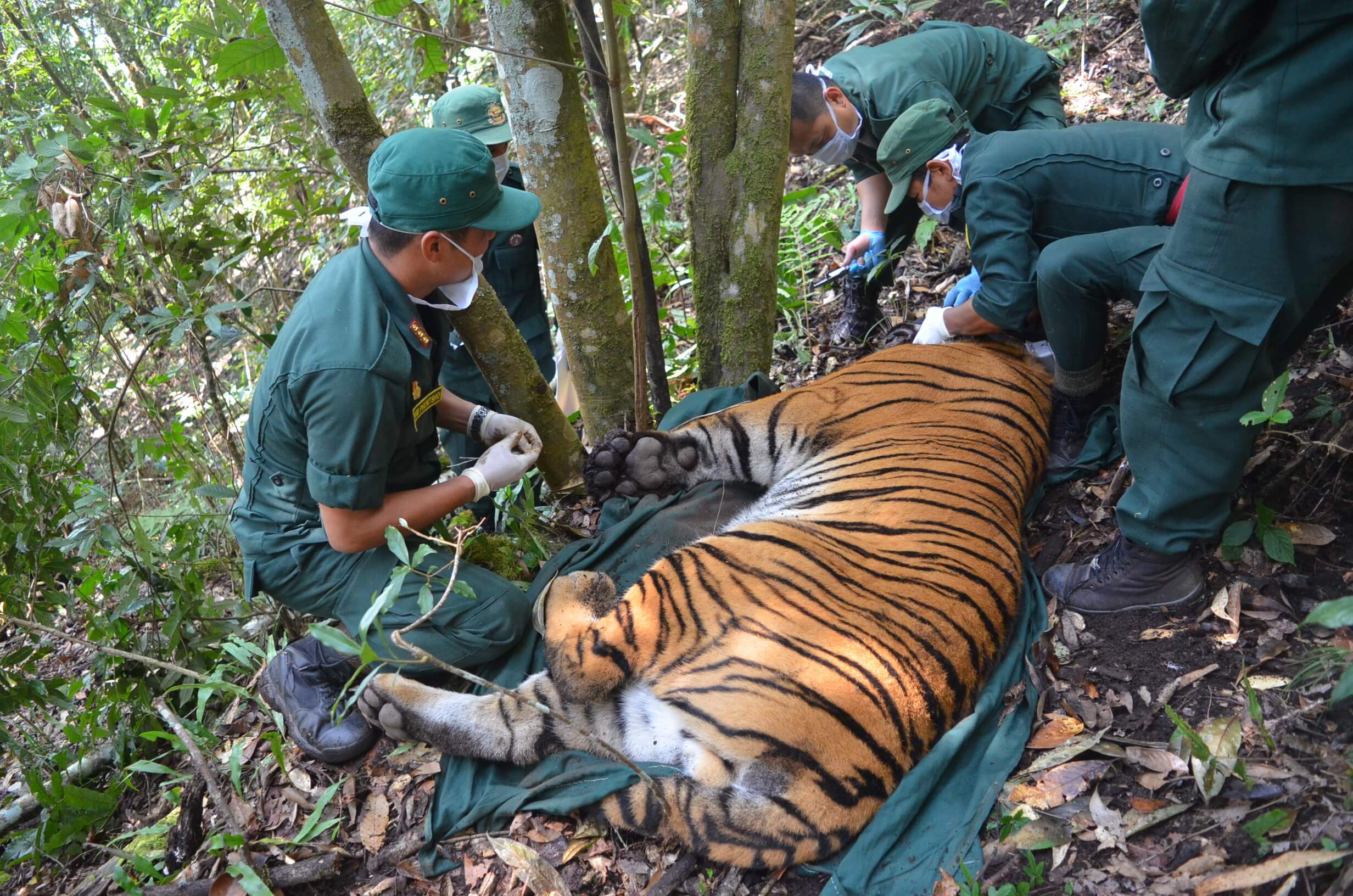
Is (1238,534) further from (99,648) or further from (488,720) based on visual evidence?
(99,648)

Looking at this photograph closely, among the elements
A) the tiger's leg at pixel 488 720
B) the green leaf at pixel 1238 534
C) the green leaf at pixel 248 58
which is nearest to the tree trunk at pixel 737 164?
the green leaf at pixel 248 58

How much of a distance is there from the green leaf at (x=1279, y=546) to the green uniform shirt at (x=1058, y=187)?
132 centimetres

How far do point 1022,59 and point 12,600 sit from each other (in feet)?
18.4

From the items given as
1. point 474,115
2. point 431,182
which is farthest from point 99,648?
point 474,115

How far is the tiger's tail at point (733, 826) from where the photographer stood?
8.06 ft

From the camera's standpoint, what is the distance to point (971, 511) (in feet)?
10.6

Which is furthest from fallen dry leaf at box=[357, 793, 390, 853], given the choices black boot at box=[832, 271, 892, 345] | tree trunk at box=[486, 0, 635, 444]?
black boot at box=[832, 271, 892, 345]

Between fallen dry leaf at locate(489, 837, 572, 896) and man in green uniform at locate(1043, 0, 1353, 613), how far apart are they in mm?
2170

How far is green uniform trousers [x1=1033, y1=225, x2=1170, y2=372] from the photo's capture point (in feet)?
11.0

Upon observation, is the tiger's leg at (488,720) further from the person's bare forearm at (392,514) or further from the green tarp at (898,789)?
the person's bare forearm at (392,514)

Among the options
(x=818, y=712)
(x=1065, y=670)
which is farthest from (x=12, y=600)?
(x=1065, y=670)

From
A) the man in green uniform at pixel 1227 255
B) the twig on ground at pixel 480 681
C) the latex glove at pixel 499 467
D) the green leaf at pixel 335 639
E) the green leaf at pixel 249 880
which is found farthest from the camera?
the latex glove at pixel 499 467

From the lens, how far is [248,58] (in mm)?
3160

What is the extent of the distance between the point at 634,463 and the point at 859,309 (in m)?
1.89
